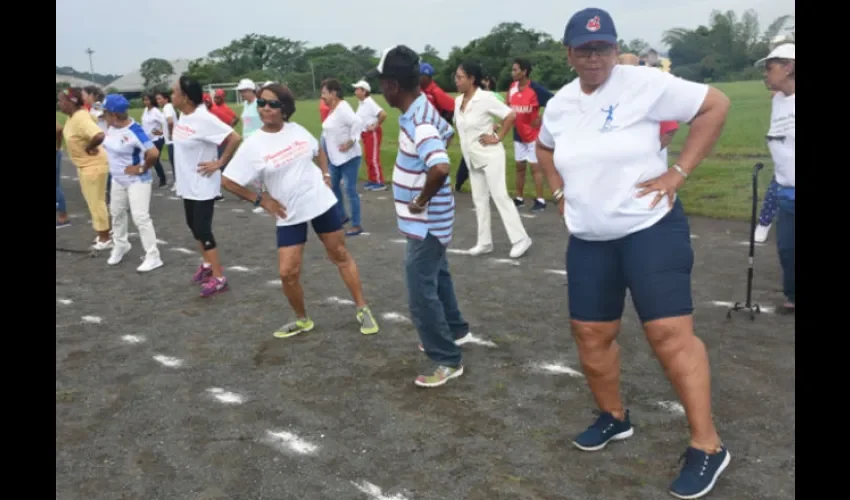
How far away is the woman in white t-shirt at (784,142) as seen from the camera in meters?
5.14

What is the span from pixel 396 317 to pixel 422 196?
6.49 ft

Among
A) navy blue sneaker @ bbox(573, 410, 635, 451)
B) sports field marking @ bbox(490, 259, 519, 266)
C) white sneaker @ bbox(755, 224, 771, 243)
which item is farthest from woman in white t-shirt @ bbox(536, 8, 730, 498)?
white sneaker @ bbox(755, 224, 771, 243)

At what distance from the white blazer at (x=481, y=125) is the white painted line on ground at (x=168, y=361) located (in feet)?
12.7

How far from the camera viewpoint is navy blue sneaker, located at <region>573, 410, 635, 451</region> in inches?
143

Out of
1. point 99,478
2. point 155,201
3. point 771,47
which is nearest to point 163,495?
point 99,478

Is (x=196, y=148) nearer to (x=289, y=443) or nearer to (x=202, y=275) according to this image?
(x=202, y=275)

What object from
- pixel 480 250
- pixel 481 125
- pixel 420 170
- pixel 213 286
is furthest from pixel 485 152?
pixel 420 170

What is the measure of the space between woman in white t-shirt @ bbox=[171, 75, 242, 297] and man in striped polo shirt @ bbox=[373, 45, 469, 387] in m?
2.93

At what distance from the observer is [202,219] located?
6902mm

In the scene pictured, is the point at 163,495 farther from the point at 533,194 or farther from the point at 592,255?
the point at 533,194

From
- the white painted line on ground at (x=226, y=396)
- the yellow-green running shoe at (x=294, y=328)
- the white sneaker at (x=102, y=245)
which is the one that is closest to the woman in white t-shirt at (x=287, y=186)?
the yellow-green running shoe at (x=294, y=328)

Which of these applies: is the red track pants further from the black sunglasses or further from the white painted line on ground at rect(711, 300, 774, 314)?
the white painted line on ground at rect(711, 300, 774, 314)

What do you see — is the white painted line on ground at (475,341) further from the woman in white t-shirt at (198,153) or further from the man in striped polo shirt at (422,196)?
the woman in white t-shirt at (198,153)
